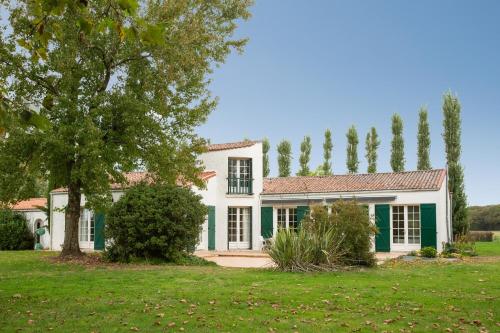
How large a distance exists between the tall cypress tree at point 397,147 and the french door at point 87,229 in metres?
25.2

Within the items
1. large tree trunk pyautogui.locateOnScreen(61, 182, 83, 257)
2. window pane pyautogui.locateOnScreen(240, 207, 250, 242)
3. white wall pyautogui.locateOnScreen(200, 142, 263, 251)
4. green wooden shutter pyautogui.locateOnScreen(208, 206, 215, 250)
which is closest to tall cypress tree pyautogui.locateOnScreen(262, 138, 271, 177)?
white wall pyautogui.locateOnScreen(200, 142, 263, 251)

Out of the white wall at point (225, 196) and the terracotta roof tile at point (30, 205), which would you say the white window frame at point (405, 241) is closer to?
the white wall at point (225, 196)

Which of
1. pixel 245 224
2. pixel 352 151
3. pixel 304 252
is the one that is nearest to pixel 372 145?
pixel 352 151

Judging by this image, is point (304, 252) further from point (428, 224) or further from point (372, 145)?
point (372, 145)

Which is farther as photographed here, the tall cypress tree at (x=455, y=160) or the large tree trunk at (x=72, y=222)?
the tall cypress tree at (x=455, y=160)

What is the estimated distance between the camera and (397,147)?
4312 cm

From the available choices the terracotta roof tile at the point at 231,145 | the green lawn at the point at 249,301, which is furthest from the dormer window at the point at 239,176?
the green lawn at the point at 249,301

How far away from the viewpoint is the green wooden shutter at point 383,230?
24.9m

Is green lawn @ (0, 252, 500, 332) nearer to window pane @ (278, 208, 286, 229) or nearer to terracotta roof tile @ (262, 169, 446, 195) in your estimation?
terracotta roof tile @ (262, 169, 446, 195)

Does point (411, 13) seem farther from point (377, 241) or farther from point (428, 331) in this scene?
point (428, 331)

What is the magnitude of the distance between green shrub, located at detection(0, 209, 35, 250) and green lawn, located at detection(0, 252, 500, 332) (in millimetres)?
15926

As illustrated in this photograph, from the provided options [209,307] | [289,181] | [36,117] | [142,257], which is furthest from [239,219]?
[36,117]

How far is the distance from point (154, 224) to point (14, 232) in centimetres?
1527

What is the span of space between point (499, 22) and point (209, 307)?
1921 cm
